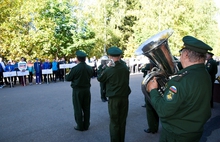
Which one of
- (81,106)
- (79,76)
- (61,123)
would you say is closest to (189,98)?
(79,76)

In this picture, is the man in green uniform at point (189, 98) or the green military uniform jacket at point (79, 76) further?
the green military uniform jacket at point (79, 76)

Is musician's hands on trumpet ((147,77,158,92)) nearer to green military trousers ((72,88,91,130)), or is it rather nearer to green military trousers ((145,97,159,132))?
green military trousers ((145,97,159,132))

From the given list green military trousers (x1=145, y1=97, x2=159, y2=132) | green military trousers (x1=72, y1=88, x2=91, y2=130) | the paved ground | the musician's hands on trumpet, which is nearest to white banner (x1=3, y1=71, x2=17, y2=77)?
the paved ground

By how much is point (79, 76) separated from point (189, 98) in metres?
3.21

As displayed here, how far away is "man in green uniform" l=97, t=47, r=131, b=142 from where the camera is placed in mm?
3789

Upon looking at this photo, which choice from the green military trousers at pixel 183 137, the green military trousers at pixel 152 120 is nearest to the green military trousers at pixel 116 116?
the green military trousers at pixel 152 120

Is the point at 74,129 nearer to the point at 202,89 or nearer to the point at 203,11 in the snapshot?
the point at 202,89

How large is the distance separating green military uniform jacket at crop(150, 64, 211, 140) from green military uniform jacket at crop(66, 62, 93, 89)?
2951 mm

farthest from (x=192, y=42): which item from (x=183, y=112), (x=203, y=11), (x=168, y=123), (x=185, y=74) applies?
(x=203, y=11)

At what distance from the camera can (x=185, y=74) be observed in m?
1.96

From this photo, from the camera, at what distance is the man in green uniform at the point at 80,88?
4.72 meters

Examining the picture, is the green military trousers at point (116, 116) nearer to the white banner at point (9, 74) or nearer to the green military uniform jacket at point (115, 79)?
A: the green military uniform jacket at point (115, 79)

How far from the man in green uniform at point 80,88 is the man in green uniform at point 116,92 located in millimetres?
1042

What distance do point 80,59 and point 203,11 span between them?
32959 mm
